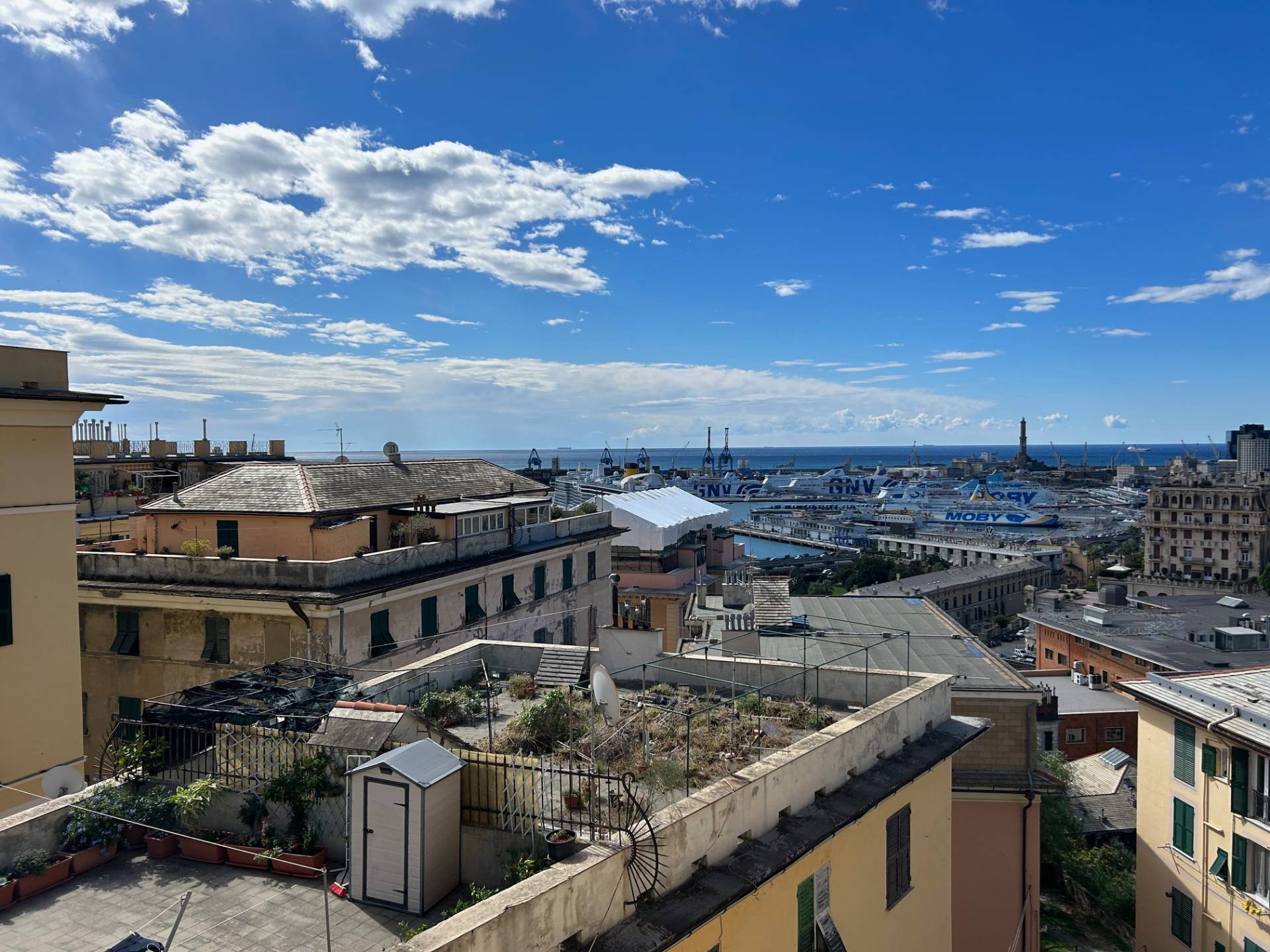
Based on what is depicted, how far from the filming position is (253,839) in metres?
7.41

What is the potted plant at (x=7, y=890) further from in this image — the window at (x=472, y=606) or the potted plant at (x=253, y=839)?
the window at (x=472, y=606)

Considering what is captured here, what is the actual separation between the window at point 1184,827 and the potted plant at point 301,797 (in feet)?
70.2

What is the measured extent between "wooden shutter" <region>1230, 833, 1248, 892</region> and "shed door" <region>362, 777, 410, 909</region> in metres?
20.1

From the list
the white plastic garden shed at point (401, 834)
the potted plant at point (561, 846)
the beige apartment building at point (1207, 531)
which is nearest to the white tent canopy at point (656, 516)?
the white plastic garden shed at point (401, 834)

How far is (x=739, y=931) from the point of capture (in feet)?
22.9

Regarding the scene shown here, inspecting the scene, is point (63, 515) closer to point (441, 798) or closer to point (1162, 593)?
point (441, 798)

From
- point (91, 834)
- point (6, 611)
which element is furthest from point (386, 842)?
point (6, 611)

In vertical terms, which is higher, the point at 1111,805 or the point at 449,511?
the point at 449,511

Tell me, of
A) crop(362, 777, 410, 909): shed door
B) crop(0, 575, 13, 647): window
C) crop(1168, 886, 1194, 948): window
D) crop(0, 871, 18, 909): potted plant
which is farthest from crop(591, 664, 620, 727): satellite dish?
crop(1168, 886, 1194, 948): window

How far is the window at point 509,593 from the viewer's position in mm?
24156

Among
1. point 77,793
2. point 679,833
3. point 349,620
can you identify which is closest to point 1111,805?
point 349,620

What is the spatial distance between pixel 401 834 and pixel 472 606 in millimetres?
16181

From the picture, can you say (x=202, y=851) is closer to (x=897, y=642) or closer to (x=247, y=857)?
(x=247, y=857)

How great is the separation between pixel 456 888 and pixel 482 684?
5.17 meters
